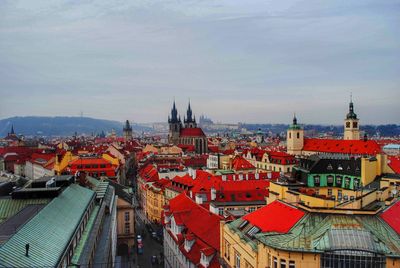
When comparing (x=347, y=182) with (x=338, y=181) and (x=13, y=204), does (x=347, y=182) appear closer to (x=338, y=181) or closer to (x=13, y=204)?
(x=338, y=181)

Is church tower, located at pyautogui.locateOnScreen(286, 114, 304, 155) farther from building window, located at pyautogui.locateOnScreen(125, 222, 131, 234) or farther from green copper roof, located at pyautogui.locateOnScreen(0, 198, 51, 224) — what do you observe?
green copper roof, located at pyautogui.locateOnScreen(0, 198, 51, 224)

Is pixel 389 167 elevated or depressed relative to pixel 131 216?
elevated

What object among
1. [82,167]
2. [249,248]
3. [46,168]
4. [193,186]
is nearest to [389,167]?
[193,186]

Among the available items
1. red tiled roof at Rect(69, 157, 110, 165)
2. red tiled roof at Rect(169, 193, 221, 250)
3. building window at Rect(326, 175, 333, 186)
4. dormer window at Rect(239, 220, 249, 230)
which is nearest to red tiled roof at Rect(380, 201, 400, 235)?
dormer window at Rect(239, 220, 249, 230)

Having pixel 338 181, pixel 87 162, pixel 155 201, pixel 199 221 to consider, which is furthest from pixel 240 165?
pixel 199 221

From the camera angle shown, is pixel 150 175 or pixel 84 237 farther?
pixel 150 175

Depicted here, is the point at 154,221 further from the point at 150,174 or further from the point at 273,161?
the point at 273,161

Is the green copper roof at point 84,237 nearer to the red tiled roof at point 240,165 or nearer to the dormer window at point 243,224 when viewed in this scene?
the dormer window at point 243,224
